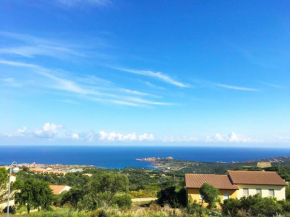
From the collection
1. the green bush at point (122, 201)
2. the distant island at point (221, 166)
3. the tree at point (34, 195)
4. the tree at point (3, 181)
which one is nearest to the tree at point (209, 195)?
the green bush at point (122, 201)

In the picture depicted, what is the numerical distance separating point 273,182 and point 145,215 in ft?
53.3

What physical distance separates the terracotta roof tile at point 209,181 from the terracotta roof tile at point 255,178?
690mm

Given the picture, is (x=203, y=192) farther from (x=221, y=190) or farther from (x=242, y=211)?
(x=242, y=211)

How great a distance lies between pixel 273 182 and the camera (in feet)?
65.1

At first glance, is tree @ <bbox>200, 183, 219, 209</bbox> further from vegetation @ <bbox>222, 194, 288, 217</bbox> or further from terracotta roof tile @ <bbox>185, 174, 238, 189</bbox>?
vegetation @ <bbox>222, 194, 288, 217</bbox>

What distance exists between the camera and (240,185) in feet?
65.8

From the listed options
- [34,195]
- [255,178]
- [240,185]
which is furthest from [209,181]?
[34,195]

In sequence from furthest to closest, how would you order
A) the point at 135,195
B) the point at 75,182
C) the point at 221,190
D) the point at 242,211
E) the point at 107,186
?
the point at 75,182 → the point at 135,195 → the point at 221,190 → the point at 107,186 → the point at 242,211

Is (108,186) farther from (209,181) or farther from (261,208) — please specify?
(209,181)

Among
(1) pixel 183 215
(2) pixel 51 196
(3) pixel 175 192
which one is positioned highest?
(1) pixel 183 215

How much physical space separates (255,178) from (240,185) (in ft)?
5.92

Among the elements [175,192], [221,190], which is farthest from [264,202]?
[175,192]

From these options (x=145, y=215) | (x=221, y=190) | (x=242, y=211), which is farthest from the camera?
(x=221, y=190)

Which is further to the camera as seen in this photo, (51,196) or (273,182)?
(273,182)
